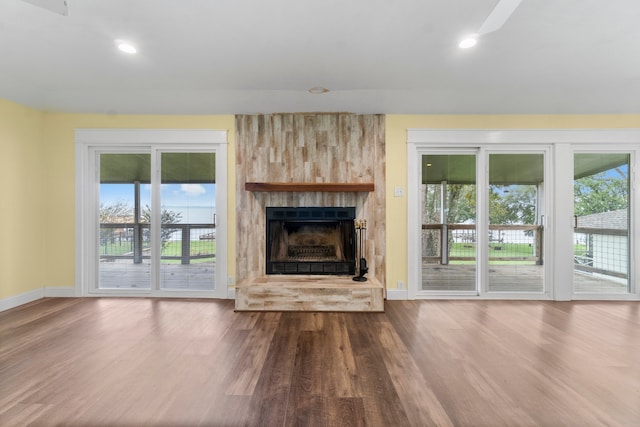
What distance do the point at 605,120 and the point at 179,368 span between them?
5440 mm

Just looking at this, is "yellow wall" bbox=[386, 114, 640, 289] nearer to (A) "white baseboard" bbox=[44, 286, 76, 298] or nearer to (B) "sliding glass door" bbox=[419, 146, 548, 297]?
(B) "sliding glass door" bbox=[419, 146, 548, 297]

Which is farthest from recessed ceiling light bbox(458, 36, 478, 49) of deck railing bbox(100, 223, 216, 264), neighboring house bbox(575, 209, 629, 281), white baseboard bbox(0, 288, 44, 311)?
white baseboard bbox(0, 288, 44, 311)

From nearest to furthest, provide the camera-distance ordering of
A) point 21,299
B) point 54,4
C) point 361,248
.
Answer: point 54,4 < point 21,299 < point 361,248

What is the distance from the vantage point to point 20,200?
3617 millimetres

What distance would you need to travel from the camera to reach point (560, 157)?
3.86 m

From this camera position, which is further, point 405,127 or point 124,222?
point 124,222

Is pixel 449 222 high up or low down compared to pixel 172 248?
up

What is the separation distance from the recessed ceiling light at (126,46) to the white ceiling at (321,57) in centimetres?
6

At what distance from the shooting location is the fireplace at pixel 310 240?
3.88 meters

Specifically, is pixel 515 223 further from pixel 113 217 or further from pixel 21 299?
pixel 21 299

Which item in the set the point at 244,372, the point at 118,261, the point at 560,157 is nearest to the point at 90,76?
the point at 118,261

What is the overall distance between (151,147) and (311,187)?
2203 mm

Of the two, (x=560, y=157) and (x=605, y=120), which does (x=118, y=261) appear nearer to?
(x=560, y=157)

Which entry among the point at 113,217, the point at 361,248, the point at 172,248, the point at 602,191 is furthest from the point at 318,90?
the point at 602,191
